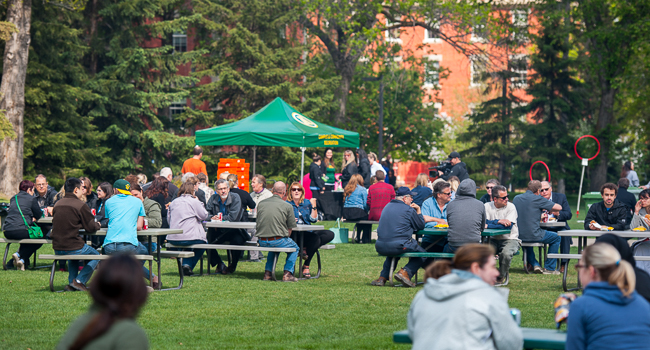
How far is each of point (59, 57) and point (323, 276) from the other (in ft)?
66.8

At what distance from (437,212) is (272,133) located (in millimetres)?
6917

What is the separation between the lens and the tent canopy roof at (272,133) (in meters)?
18.4

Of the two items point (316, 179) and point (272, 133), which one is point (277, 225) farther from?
point (316, 179)

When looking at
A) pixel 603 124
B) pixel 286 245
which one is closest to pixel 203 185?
pixel 286 245

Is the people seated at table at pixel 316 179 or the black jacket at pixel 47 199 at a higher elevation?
the people seated at table at pixel 316 179

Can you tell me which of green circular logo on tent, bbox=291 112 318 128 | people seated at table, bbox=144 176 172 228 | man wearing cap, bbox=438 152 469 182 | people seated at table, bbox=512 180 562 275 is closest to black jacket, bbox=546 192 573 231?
people seated at table, bbox=512 180 562 275

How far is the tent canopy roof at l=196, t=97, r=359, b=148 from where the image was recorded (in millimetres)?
18375

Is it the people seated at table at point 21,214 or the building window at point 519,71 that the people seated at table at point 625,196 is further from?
the building window at point 519,71

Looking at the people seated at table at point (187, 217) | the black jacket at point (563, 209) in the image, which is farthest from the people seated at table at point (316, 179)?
the people seated at table at point (187, 217)

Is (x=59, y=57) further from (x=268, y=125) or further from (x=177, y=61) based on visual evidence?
(x=268, y=125)

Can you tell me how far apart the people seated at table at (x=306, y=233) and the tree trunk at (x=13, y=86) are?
48.9 feet

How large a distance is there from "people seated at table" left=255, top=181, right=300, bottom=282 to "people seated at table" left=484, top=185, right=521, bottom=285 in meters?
3.07

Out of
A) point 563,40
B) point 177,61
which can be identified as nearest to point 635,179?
point 563,40

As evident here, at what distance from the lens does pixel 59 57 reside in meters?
28.9
